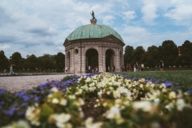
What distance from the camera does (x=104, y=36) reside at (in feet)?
198

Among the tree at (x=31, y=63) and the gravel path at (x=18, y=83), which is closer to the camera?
the gravel path at (x=18, y=83)

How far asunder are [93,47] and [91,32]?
2730 millimetres

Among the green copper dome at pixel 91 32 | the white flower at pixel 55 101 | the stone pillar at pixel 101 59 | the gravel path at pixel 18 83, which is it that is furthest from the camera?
the green copper dome at pixel 91 32

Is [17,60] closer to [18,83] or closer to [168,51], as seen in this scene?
[168,51]

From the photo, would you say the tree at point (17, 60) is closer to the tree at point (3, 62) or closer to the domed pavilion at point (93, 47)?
the tree at point (3, 62)

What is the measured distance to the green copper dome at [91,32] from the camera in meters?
60.7

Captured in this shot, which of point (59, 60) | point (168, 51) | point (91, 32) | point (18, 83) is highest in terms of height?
point (91, 32)

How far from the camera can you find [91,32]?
201ft

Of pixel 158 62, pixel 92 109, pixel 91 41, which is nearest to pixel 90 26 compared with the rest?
pixel 91 41

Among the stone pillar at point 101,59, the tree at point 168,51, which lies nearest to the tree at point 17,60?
the tree at point 168,51

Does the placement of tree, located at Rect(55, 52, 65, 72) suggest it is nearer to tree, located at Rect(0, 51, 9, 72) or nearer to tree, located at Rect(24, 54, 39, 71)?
tree, located at Rect(24, 54, 39, 71)

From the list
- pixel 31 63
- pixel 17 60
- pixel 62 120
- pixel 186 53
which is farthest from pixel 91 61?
pixel 62 120

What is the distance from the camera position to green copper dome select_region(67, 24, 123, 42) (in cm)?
6069

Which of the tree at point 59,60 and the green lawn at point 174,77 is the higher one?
the tree at point 59,60
